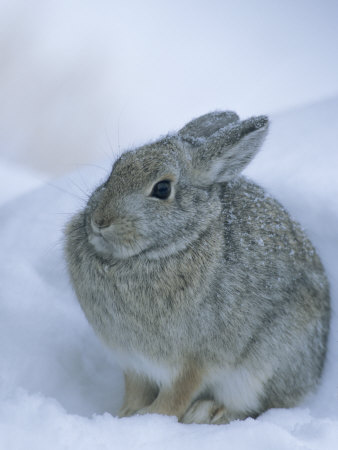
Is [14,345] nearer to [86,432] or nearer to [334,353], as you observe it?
[86,432]

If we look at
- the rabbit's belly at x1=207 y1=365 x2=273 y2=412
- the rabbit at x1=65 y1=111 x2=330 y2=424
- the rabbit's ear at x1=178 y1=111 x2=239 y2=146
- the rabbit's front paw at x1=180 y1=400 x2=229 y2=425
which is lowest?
the rabbit's front paw at x1=180 y1=400 x2=229 y2=425

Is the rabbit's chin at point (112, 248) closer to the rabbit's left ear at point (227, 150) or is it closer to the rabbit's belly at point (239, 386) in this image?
the rabbit's left ear at point (227, 150)

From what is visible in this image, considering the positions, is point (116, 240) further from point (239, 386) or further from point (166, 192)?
point (239, 386)

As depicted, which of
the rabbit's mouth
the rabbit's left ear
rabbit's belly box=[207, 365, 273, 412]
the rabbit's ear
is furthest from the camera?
the rabbit's ear

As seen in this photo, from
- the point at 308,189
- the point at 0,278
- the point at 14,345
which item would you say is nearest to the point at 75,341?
the point at 14,345

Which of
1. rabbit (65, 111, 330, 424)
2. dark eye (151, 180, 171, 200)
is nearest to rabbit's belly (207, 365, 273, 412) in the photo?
rabbit (65, 111, 330, 424)

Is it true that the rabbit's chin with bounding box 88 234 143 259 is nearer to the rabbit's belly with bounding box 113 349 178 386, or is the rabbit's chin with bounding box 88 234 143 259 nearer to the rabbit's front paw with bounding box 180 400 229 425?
the rabbit's belly with bounding box 113 349 178 386

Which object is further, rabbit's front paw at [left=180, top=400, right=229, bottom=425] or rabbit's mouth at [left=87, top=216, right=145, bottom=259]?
rabbit's front paw at [left=180, top=400, right=229, bottom=425]

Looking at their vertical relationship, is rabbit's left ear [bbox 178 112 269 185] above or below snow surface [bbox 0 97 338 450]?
above
